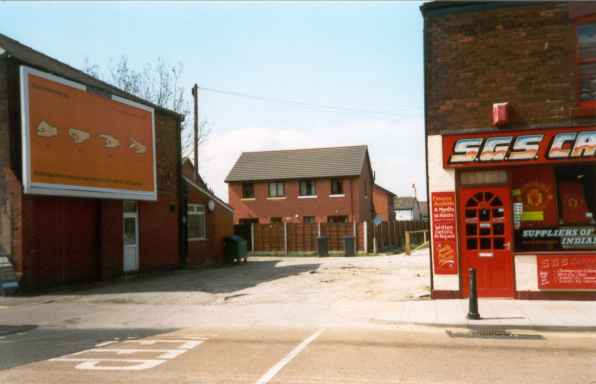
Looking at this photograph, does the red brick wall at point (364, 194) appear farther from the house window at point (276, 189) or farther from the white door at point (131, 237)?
the white door at point (131, 237)

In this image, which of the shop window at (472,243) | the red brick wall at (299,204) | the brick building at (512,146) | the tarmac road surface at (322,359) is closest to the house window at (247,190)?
the red brick wall at (299,204)

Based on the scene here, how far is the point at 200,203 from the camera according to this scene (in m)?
26.2

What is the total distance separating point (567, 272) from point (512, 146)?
2.93m

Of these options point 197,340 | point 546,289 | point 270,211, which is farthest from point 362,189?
point 197,340

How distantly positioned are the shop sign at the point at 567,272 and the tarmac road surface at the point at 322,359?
3203 mm

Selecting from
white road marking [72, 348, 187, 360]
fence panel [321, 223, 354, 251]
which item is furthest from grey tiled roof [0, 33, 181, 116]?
fence panel [321, 223, 354, 251]

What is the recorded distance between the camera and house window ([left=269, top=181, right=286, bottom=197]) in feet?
150

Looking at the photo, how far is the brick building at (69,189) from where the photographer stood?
15992mm

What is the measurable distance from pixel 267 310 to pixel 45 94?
8.97 m

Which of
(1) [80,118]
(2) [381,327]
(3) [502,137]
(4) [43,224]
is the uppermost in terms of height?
(1) [80,118]

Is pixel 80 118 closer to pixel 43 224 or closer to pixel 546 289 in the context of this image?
pixel 43 224

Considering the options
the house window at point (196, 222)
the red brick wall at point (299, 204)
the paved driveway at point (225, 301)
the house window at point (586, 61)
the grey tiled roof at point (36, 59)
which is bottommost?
the paved driveway at point (225, 301)

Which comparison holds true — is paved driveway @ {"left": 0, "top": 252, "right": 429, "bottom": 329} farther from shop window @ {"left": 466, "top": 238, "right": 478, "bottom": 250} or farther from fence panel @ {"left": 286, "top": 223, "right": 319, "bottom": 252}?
fence panel @ {"left": 286, "top": 223, "right": 319, "bottom": 252}

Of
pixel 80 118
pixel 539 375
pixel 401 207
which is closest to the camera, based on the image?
pixel 539 375
